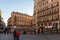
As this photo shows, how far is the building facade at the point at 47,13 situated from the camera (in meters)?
89.1

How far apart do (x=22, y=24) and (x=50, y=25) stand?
226ft

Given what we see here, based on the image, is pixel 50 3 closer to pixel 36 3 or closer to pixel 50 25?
pixel 50 25

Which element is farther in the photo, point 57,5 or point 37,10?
point 37,10

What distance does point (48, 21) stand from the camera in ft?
312

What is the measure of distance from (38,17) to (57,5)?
2263 cm

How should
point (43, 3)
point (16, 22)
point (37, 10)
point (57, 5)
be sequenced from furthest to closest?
point (16, 22)
point (37, 10)
point (43, 3)
point (57, 5)

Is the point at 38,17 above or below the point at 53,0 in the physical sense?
below

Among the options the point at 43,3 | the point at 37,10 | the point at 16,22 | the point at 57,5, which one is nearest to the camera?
the point at 57,5

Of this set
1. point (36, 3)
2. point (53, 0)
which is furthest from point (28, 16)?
point (53, 0)

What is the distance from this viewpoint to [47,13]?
320 feet

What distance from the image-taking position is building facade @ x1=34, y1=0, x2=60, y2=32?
89.1m

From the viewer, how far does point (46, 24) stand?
97750 mm

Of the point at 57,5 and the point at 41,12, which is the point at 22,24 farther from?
the point at 57,5

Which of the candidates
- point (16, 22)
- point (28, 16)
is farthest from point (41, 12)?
point (28, 16)
